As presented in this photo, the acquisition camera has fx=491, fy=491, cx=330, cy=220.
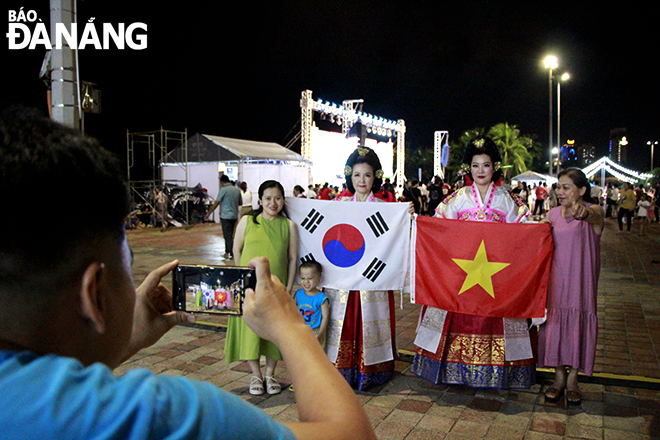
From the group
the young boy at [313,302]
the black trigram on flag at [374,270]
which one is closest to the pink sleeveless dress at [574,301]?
the black trigram on flag at [374,270]

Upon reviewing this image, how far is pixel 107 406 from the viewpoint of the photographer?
570mm

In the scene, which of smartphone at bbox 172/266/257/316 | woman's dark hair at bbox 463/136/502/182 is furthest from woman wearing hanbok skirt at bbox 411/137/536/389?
smartphone at bbox 172/266/257/316

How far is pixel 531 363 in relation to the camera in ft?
12.6

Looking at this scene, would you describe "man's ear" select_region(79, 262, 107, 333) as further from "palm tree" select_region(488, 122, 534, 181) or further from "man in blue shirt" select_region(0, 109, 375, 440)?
"palm tree" select_region(488, 122, 534, 181)

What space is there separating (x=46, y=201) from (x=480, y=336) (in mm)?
3728

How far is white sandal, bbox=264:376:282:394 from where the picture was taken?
3771 mm

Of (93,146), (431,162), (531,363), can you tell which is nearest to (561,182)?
(531,363)

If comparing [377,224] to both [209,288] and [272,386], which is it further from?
[209,288]

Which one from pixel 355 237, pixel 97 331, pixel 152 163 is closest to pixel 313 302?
pixel 355 237

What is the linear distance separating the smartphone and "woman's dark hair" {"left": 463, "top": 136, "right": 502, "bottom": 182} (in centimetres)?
314

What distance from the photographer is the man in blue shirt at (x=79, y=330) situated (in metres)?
0.56

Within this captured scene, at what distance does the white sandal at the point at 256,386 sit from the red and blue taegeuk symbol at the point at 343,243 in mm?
1093

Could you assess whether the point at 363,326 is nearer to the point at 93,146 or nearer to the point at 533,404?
the point at 533,404

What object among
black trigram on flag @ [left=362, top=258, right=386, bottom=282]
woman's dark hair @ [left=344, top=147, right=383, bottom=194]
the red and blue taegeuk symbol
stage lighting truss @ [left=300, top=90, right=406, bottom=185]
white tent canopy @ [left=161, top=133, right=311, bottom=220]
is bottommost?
black trigram on flag @ [left=362, top=258, right=386, bottom=282]
